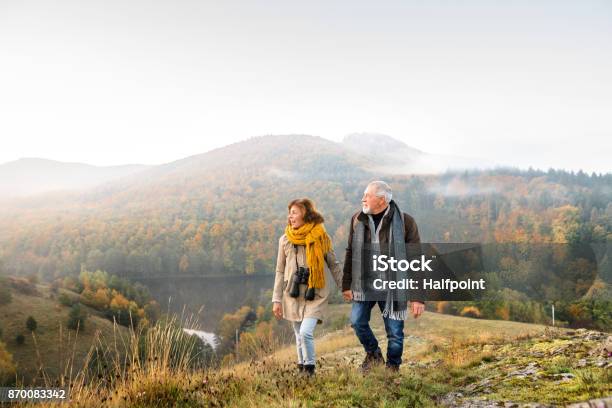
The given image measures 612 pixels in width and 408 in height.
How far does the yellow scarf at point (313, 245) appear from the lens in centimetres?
555

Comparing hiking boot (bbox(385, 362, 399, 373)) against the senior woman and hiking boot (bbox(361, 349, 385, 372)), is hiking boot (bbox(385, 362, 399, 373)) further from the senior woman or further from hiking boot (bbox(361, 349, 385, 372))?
the senior woman

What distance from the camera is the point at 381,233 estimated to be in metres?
5.61

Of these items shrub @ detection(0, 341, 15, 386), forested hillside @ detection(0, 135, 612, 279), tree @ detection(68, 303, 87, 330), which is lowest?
shrub @ detection(0, 341, 15, 386)

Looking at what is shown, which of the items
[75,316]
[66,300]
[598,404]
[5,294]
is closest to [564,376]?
[598,404]

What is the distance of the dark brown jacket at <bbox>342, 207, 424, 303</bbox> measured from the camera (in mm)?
5523

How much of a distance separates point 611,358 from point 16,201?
665ft

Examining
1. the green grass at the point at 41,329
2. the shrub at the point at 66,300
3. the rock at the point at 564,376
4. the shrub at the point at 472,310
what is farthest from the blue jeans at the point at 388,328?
the shrub at the point at 66,300

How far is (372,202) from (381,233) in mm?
400

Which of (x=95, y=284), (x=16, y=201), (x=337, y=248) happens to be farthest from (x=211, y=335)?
(x=16, y=201)

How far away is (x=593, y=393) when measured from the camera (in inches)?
158

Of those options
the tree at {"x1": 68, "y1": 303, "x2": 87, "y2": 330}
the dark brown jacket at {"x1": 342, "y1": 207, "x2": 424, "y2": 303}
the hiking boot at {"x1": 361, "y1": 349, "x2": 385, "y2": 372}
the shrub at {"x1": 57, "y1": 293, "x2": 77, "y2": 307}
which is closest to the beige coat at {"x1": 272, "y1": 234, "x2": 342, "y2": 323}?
the dark brown jacket at {"x1": 342, "y1": 207, "x2": 424, "y2": 303}

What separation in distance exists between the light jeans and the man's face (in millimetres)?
1444

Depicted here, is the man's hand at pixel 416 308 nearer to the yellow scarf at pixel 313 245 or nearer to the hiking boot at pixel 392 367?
the hiking boot at pixel 392 367

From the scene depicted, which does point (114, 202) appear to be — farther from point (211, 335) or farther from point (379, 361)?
point (379, 361)
